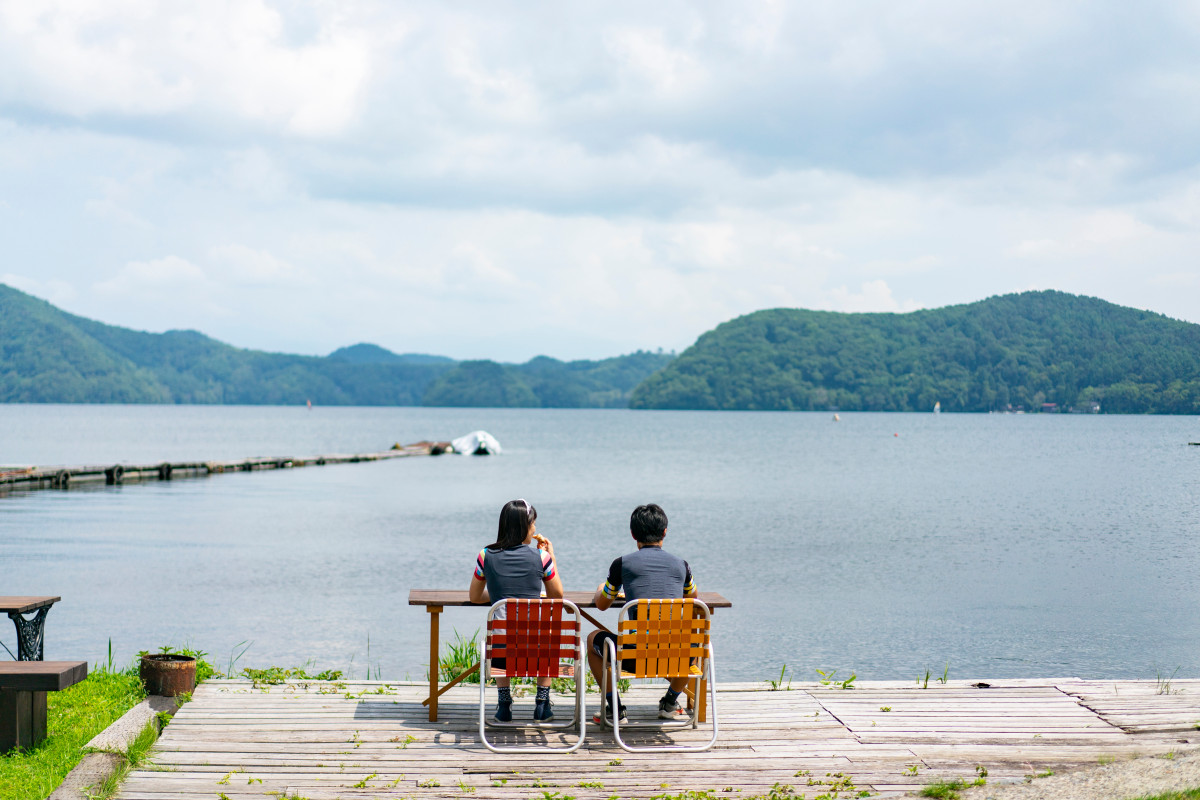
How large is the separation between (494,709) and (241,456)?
218ft

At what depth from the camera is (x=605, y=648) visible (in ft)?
20.7

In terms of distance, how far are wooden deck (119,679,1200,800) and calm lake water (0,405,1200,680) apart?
5548 millimetres

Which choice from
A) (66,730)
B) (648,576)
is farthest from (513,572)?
(66,730)

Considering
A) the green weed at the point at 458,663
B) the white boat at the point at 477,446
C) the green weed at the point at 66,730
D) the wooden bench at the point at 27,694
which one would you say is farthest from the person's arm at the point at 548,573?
the white boat at the point at 477,446

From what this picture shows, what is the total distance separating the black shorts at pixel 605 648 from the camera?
613 cm

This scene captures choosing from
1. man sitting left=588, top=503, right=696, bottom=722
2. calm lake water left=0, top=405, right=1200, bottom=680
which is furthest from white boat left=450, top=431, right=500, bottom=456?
man sitting left=588, top=503, right=696, bottom=722

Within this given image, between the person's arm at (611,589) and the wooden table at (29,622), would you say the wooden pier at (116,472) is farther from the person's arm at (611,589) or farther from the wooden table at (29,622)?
the person's arm at (611,589)

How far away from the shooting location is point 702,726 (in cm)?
659

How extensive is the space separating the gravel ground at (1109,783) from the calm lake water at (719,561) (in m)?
7.26

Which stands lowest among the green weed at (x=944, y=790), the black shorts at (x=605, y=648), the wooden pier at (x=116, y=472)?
the wooden pier at (x=116, y=472)

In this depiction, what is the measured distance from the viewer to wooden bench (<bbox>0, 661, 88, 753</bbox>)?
5785 millimetres

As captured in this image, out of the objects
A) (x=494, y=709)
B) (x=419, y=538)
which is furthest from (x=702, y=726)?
(x=419, y=538)

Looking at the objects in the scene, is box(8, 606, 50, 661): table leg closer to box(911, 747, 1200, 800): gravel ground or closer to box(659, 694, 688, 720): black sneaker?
box(659, 694, 688, 720): black sneaker

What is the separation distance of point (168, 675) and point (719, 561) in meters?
18.1
